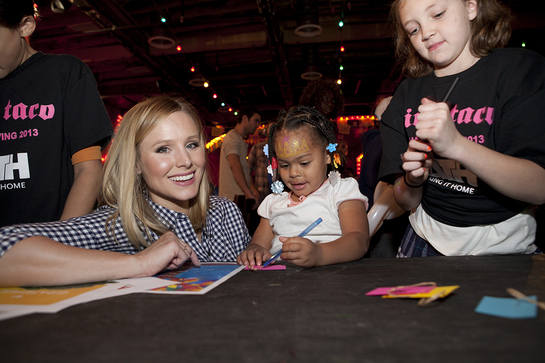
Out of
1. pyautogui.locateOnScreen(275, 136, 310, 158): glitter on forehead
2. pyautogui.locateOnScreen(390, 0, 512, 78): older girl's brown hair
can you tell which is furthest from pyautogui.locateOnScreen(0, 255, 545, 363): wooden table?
pyautogui.locateOnScreen(275, 136, 310, 158): glitter on forehead

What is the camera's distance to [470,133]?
0.98m

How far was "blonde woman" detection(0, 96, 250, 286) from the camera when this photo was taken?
76 cm

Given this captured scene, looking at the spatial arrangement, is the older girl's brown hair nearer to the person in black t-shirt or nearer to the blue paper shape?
the blue paper shape

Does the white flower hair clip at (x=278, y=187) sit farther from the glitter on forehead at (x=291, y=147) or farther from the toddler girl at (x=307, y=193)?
the glitter on forehead at (x=291, y=147)

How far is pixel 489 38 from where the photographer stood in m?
0.98

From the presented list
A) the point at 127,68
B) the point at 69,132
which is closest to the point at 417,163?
the point at 69,132

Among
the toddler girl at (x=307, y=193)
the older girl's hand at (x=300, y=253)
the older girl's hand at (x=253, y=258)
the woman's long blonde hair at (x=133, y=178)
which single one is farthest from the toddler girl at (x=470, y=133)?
the woman's long blonde hair at (x=133, y=178)

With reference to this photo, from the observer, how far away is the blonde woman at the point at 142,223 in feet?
2.51

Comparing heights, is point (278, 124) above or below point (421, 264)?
above

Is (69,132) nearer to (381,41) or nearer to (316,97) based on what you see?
(316,97)

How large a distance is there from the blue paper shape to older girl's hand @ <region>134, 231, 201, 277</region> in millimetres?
673

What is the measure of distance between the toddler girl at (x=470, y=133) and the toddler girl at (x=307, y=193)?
0.68 feet

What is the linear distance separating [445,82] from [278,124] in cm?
72

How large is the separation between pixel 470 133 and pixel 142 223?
1034 millimetres
